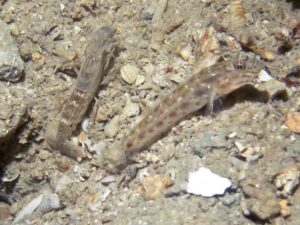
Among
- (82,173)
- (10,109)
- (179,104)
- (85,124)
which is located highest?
(10,109)

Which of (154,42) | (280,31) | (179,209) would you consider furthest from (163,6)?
(179,209)

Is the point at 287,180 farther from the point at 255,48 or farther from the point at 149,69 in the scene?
the point at 149,69

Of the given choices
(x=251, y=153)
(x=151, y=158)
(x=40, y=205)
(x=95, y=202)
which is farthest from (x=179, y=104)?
(x=40, y=205)

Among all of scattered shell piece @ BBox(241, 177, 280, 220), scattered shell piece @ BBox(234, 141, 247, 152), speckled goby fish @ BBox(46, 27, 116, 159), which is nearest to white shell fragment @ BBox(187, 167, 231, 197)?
scattered shell piece @ BBox(241, 177, 280, 220)

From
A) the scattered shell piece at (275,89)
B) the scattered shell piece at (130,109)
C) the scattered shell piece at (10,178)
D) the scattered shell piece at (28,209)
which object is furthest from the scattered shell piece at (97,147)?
the scattered shell piece at (275,89)

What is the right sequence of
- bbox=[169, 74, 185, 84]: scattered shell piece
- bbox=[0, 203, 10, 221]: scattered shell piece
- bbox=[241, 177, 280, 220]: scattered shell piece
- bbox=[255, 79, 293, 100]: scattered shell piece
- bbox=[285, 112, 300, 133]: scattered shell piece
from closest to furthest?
bbox=[241, 177, 280, 220]: scattered shell piece
bbox=[285, 112, 300, 133]: scattered shell piece
bbox=[255, 79, 293, 100]: scattered shell piece
bbox=[169, 74, 185, 84]: scattered shell piece
bbox=[0, 203, 10, 221]: scattered shell piece

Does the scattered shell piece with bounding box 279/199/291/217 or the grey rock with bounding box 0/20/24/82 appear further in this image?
the grey rock with bounding box 0/20/24/82

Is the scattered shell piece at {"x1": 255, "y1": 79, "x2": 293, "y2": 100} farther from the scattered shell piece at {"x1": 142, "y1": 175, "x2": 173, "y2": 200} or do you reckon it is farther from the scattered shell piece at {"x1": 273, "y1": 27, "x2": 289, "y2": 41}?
the scattered shell piece at {"x1": 142, "y1": 175, "x2": 173, "y2": 200}
